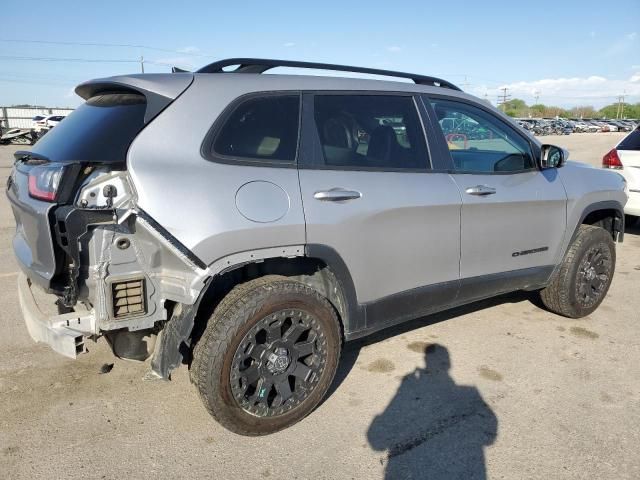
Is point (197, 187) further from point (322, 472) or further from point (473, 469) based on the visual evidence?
point (473, 469)

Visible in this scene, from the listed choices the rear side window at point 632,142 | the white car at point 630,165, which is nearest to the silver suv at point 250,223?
the white car at point 630,165

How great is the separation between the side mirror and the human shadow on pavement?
1.77 metres

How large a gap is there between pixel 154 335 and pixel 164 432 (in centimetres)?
57

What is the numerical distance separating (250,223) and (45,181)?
0.99 meters

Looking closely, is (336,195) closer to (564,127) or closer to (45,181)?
(45,181)

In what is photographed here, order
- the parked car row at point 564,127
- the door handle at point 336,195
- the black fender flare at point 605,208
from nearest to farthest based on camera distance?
the door handle at point 336,195
the black fender flare at point 605,208
the parked car row at point 564,127

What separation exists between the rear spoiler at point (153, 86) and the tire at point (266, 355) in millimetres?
1002

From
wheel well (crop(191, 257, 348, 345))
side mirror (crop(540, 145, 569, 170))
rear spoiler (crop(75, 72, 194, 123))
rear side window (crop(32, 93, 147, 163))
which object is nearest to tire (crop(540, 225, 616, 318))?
A: side mirror (crop(540, 145, 569, 170))

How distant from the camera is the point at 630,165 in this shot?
279 inches

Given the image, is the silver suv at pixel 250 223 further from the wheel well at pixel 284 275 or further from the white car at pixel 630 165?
the white car at pixel 630 165

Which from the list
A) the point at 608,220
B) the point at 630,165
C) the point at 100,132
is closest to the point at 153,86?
the point at 100,132

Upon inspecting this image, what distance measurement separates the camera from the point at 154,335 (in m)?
2.72

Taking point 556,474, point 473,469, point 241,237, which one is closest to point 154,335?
point 241,237

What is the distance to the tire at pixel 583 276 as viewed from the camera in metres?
4.26
